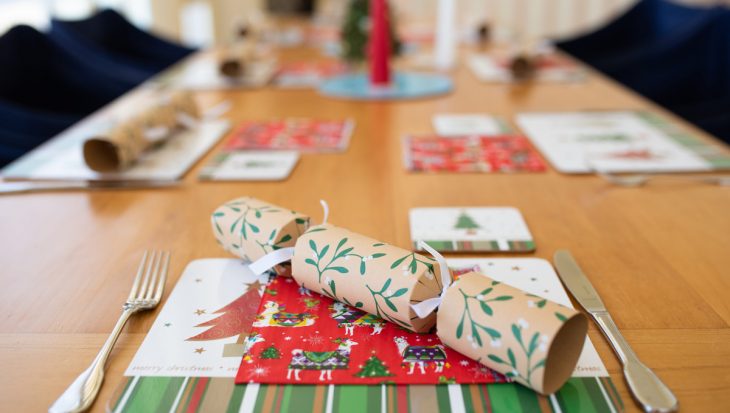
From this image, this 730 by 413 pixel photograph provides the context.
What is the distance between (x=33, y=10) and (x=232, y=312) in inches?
122

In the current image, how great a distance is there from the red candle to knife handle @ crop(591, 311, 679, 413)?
1170 millimetres

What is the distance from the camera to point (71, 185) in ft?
3.44

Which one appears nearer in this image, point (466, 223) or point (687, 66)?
point (466, 223)

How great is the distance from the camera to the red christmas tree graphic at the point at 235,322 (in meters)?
0.61

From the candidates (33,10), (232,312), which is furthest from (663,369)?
(33,10)

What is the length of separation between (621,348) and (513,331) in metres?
0.13

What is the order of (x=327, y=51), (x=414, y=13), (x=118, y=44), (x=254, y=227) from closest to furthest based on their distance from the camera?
(x=254, y=227), (x=327, y=51), (x=118, y=44), (x=414, y=13)

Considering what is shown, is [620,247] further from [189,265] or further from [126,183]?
[126,183]

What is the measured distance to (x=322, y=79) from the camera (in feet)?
6.17

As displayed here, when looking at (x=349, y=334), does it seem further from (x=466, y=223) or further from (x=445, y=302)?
(x=466, y=223)

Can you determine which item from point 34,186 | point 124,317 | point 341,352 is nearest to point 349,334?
point 341,352

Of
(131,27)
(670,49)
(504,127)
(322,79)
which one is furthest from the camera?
(131,27)

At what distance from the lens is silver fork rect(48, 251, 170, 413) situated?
53 centimetres

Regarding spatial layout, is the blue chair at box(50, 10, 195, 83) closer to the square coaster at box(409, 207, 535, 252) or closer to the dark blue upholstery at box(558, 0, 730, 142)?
the square coaster at box(409, 207, 535, 252)
